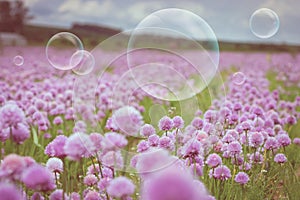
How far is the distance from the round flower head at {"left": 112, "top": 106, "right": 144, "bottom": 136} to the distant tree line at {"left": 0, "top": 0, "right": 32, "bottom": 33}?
22018mm

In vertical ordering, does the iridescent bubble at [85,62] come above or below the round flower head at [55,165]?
above

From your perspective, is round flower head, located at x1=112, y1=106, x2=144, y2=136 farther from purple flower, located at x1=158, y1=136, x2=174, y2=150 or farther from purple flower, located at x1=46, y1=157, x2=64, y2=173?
purple flower, located at x1=46, y1=157, x2=64, y2=173

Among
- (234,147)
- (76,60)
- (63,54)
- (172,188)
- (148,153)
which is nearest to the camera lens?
(172,188)

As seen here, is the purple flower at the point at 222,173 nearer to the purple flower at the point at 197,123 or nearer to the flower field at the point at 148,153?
the flower field at the point at 148,153

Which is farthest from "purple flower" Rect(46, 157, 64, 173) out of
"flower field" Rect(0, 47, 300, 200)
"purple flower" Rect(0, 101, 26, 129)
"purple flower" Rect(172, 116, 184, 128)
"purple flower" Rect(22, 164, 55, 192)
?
"purple flower" Rect(172, 116, 184, 128)

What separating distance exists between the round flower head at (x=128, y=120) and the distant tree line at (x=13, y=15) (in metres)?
22.0

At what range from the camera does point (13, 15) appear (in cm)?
2311

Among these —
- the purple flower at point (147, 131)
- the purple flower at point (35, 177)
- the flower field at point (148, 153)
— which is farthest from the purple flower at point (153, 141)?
the purple flower at point (35, 177)

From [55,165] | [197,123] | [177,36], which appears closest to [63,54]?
[177,36]

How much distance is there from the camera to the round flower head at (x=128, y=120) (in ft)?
5.51

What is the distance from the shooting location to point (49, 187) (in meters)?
1.18

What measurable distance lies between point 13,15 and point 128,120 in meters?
22.9

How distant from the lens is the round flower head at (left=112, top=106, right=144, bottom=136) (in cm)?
168

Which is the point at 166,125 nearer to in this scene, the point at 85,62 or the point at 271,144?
the point at 271,144
